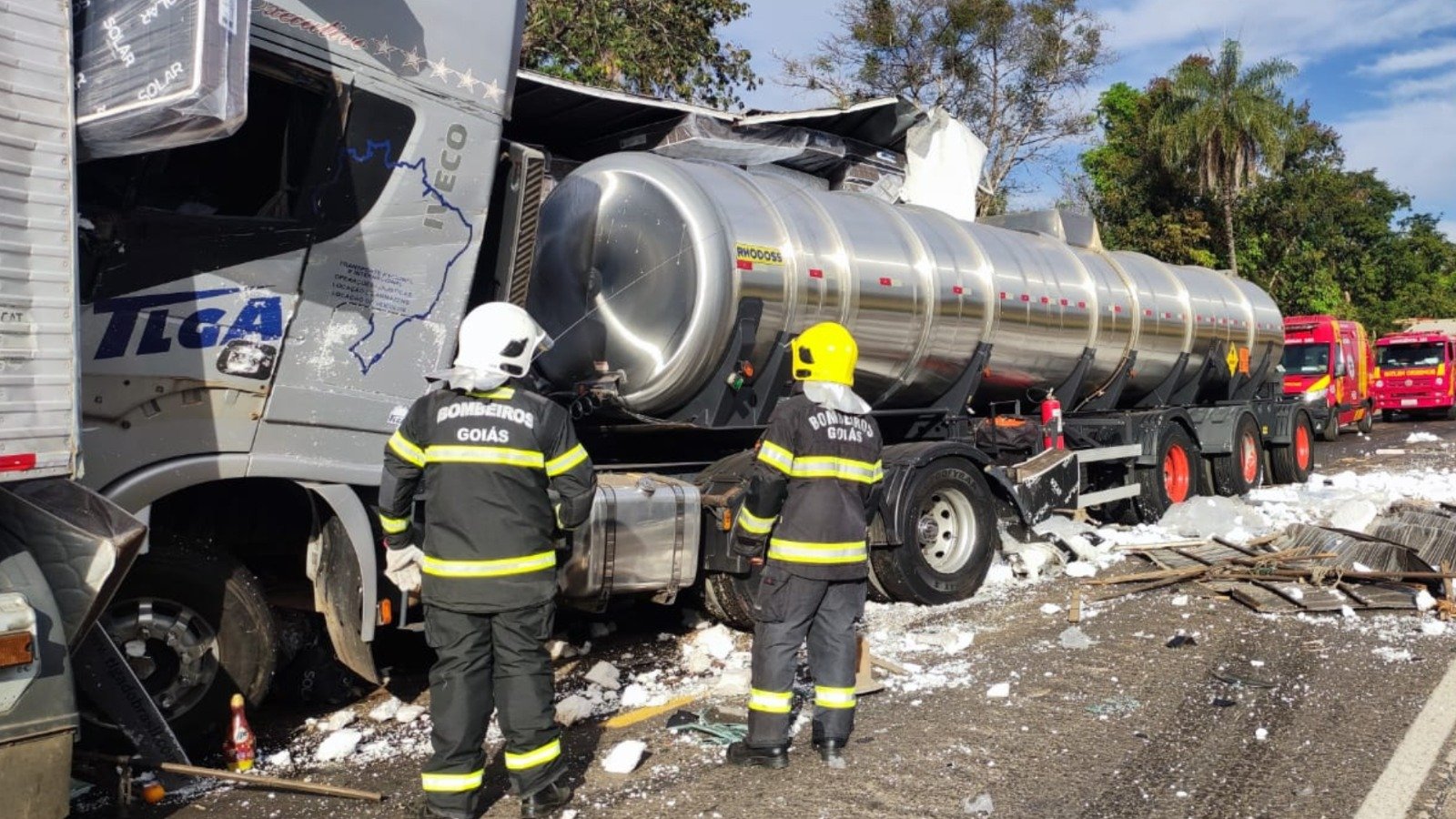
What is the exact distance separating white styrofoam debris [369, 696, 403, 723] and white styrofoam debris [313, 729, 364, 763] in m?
0.28

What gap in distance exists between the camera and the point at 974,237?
8.30 meters

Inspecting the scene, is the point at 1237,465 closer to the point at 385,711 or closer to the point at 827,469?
the point at 827,469

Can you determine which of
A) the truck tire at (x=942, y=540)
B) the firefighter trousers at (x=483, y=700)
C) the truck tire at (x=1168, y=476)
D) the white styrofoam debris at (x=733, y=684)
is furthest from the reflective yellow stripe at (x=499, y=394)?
the truck tire at (x=1168, y=476)

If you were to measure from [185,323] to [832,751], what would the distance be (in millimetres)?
2808

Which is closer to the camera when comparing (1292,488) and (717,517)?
(717,517)

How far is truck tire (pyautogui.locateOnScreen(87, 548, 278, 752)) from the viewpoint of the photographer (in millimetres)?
4109

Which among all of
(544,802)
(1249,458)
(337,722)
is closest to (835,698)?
(544,802)

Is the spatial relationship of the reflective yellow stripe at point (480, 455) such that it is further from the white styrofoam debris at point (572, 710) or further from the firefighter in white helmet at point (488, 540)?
the white styrofoam debris at point (572, 710)

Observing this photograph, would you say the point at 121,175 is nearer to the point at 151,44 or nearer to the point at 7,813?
the point at 151,44

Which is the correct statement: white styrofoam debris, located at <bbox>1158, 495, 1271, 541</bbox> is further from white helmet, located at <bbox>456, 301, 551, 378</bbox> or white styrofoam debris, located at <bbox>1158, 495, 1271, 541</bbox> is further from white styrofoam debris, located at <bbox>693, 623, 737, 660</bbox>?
white helmet, located at <bbox>456, 301, 551, 378</bbox>

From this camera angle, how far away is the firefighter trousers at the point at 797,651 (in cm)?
430

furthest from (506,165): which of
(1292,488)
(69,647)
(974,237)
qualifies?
(1292,488)

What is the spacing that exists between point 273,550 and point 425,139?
1.84m

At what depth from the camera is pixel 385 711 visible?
500 centimetres
